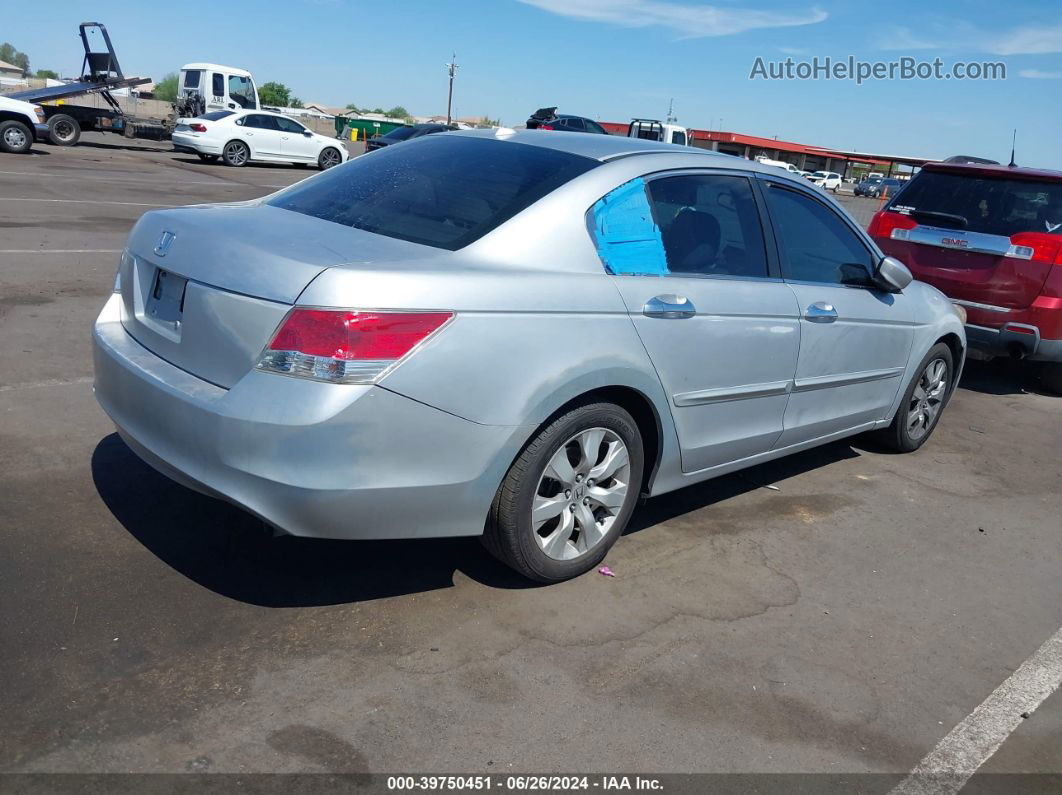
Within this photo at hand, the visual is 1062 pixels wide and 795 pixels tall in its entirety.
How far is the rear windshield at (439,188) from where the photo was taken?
3.57 meters

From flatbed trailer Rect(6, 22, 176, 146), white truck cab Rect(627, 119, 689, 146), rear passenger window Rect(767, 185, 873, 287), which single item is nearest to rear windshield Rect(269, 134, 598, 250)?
rear passenger window Rect(767, 185, 873, 287)

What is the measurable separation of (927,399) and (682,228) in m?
2.89

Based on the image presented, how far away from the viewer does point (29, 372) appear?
5676mm

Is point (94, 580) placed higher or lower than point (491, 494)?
lower

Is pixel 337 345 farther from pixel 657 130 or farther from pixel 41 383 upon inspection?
pixel 657 130

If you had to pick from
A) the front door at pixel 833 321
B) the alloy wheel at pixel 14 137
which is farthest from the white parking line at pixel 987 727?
the alloy wheel at pixel 14 137

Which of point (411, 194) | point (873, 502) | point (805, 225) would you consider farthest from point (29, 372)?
point (873, 502)

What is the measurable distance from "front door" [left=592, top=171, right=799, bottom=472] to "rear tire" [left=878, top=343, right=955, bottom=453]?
1.64m

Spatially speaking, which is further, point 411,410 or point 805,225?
point 805,225

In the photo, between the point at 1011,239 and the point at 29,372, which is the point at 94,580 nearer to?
the point at 29,372

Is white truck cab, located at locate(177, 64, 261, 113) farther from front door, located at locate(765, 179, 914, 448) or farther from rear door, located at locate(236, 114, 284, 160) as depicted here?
front door, located at locate(765, 179, 914, 448)

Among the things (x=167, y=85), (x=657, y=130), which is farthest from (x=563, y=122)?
(x=167, y=85)

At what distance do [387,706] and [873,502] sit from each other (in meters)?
3.27

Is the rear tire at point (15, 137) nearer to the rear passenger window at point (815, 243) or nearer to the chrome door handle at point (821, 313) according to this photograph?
the rear passenger window at point (815, 243)
